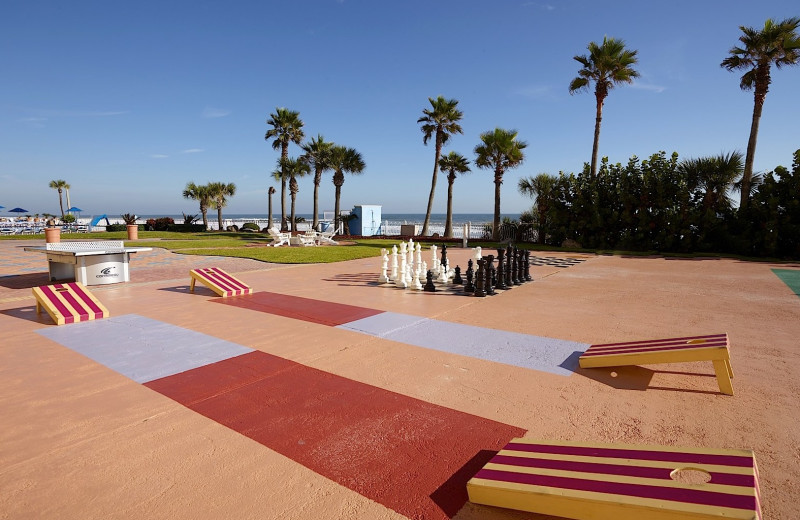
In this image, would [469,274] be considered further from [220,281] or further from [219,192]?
[219,192]

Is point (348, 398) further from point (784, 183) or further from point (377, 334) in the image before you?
point (784, 183)

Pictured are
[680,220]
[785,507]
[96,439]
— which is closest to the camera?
[785,507]

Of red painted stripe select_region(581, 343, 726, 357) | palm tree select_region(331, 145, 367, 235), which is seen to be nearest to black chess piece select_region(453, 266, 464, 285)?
red painted stripe select_region(581, 343, 726, 357)

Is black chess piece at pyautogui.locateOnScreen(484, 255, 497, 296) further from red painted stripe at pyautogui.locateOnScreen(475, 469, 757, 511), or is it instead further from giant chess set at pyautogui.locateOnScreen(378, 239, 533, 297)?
red painted stripe at pyautogui.locateOnScreen(475, 469, 757, 511)

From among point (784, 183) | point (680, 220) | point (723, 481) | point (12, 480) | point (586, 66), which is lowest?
point (12, 480)

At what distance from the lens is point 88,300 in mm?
7480

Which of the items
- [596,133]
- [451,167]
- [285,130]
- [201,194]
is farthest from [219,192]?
[596,133]

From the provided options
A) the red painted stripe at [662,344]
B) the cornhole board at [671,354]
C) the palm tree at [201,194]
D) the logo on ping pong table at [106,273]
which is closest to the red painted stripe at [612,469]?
the cornhole board at [671,354]

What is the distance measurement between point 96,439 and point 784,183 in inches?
1007

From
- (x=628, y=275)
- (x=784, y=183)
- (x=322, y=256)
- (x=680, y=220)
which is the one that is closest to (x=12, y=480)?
(x=628, y=275)

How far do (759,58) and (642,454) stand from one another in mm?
26275

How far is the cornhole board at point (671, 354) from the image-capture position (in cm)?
419

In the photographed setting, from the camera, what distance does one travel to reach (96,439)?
134 inches

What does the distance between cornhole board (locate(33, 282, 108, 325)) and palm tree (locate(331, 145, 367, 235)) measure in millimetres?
28069
